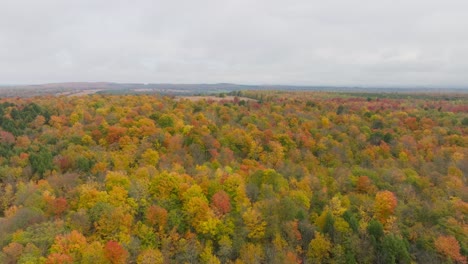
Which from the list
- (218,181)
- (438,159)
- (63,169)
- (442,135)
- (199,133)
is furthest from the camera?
(442,135)

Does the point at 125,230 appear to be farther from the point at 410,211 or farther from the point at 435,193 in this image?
the point at 435,193

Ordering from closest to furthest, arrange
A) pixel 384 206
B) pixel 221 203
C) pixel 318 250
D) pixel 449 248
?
pixel 449 248
pixel 318 250
pixel 221 203
pixel 384 206

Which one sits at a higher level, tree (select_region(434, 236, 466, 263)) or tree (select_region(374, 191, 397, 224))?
tree (select_region(374, 191, 397, 224))

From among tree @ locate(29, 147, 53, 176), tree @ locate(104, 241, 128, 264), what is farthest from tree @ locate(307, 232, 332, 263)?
tree @ locate(29, 147, 53, 176)

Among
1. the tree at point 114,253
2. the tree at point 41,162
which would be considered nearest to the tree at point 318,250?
the tree at point 114,253

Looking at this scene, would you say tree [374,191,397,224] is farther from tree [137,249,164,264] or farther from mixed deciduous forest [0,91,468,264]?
tree [137,249,164,264]

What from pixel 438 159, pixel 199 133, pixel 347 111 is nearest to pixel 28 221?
pixel 199 133

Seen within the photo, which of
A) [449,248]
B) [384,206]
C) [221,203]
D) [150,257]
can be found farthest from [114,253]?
[449,248]

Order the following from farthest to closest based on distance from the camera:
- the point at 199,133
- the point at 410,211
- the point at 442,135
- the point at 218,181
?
1. the point at 442,135
2. the point at 199,133
3. the point at 218,181
4. the point at 410,211

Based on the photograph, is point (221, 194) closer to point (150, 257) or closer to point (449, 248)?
point (150, 257)
